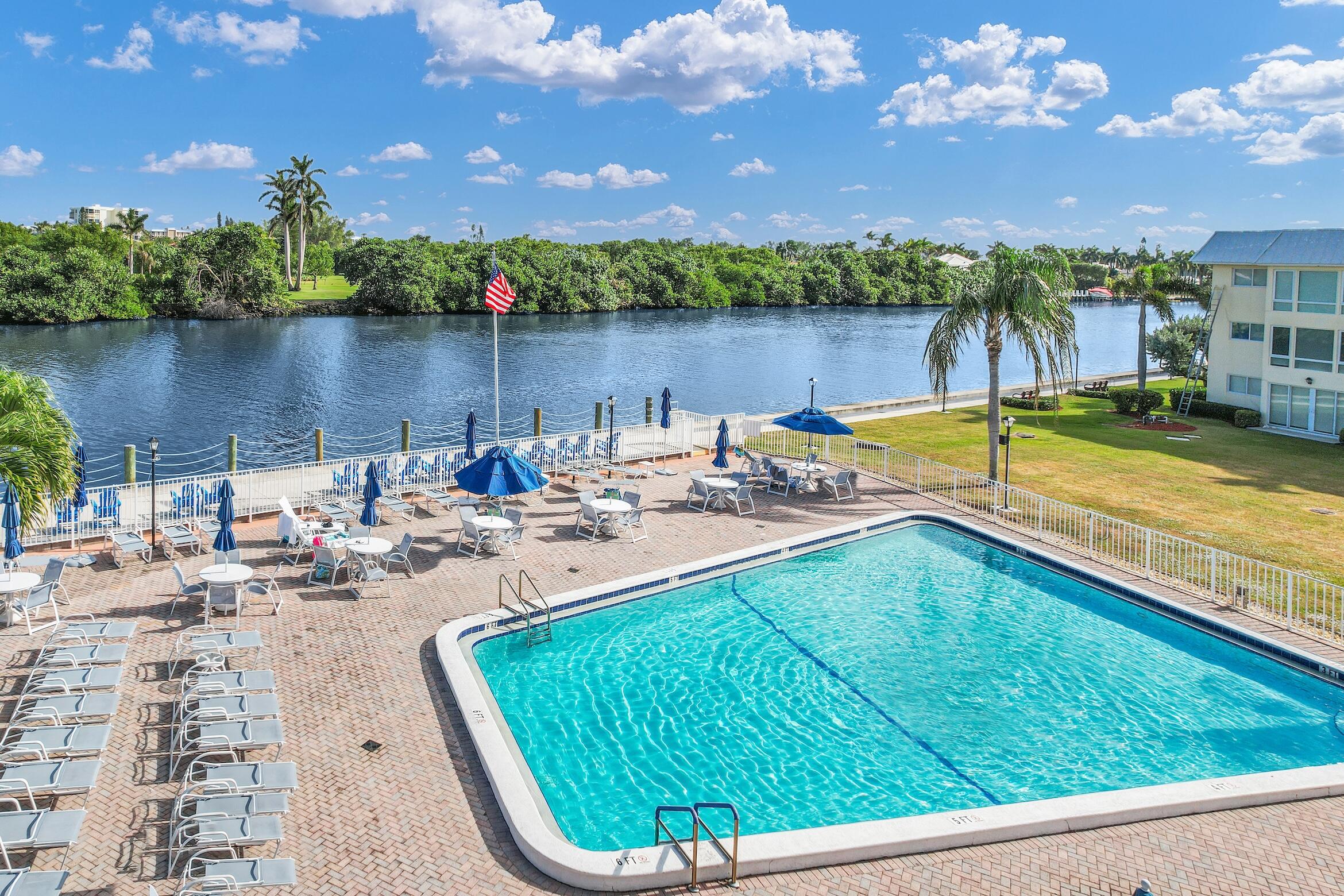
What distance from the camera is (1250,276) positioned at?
38562mm

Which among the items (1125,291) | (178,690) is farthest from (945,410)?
(178,690)

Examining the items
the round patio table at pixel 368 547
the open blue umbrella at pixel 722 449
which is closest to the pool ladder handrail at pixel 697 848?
the round patio table at pixel 368 547

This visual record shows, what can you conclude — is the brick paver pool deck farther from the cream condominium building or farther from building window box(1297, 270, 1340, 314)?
building window box(1297, 270, 1340, 314)

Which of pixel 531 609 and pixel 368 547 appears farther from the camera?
pixel 368 547

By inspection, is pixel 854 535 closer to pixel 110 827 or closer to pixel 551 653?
pixel 551 653

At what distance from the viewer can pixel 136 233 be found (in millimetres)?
115125

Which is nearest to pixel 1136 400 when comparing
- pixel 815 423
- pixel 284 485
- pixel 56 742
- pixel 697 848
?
pixel 815 423

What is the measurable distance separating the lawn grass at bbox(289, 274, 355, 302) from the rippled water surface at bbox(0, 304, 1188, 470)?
1185cm

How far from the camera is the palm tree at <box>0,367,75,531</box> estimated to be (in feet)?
45.4

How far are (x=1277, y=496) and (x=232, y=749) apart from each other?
26.9 m

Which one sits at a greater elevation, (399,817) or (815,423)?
(815,423)

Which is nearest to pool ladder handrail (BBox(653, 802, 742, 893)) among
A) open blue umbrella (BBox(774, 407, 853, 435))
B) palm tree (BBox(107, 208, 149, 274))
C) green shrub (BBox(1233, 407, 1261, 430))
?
open blue umbrella (BBox(774, 407, 853, 435))

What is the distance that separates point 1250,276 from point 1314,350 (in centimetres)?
463

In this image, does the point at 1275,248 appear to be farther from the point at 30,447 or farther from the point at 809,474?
the point at 30,447
